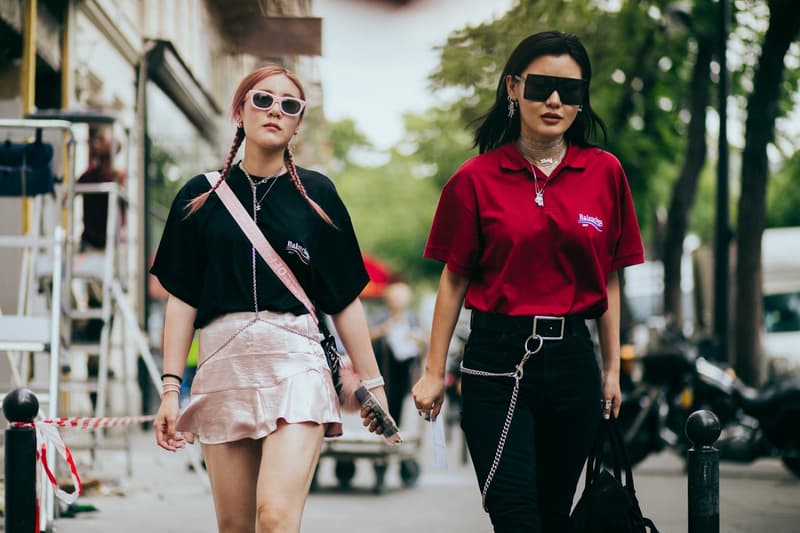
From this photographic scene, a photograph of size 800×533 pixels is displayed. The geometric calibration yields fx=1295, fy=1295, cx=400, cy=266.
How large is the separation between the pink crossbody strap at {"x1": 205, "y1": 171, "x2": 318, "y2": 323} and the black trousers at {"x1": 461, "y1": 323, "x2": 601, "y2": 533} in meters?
0.59

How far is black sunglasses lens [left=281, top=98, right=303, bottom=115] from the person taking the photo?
421cm

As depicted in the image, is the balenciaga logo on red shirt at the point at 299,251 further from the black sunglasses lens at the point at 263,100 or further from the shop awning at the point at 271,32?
the shop awning at the point at 271,32

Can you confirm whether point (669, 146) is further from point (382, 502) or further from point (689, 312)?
point (689, 312)

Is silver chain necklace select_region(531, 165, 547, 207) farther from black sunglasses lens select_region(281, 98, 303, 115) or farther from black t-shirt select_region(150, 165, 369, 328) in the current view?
black sunglasses lens select_region(281, 98, 303, 115)

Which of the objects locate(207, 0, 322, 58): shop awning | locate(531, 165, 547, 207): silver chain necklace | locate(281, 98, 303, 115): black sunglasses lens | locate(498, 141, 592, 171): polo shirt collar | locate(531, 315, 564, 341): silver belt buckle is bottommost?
locate(531, 315, 564, 341): silver belt buckle

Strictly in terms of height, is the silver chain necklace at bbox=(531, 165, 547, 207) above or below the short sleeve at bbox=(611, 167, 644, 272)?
above

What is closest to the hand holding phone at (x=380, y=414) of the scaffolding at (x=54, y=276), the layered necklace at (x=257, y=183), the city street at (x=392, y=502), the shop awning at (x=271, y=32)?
the layered necklace at (x=257, y=183)

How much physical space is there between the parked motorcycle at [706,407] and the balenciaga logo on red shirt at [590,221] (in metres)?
7.46

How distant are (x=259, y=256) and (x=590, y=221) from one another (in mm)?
1070

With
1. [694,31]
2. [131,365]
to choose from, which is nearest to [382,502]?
[131,365]

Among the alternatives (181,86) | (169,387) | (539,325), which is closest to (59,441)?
(169,387)

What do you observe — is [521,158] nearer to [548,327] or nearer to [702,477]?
[548,327]

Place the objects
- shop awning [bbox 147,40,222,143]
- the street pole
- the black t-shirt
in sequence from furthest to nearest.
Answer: shop awning [bbox 147,40,222,143]
the street pole
the black t-shirt

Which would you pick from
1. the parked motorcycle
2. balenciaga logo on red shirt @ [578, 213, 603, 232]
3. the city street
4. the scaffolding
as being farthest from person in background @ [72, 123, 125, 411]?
balenciaga logo on red shirt @ [578, 213, 603, 232]
